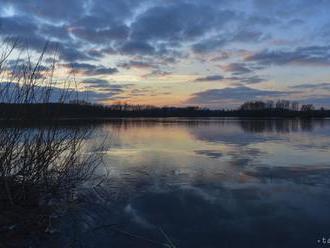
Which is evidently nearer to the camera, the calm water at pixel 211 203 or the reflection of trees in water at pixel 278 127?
the calm water at pixel 211 203

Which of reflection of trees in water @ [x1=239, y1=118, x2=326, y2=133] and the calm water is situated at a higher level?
the calm water

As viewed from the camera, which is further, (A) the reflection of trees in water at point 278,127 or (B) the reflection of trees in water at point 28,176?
(A) the reflection of trees in water at point 278,127

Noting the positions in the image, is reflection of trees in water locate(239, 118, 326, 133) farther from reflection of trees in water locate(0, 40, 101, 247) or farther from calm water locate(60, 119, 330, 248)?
reflection of trees in water locate(0, 40, 101, 247)

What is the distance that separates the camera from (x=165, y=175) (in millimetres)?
10656

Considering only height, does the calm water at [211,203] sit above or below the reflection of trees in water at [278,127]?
above

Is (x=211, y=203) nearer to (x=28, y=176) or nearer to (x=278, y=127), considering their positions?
(x=28, y=176)

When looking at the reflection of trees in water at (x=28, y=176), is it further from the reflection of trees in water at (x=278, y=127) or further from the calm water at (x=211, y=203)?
the reflection of trees in water at (x=278, y=127)

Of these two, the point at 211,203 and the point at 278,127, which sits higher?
the point at 211,203

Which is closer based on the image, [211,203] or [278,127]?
[211,203]

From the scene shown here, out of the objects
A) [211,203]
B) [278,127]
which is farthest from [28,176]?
[278,127]

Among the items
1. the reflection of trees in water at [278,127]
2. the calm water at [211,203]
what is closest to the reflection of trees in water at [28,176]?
the calm water at [211,203]

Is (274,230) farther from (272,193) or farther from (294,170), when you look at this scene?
(294,170)

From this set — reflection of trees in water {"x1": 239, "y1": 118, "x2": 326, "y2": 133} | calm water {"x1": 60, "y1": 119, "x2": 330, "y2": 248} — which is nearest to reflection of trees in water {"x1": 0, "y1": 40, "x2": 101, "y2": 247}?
calm water {"x1": 60, "y1": 119, "x2": 330, "y2": 248}

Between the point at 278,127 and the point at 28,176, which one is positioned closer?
the point at 28,176
